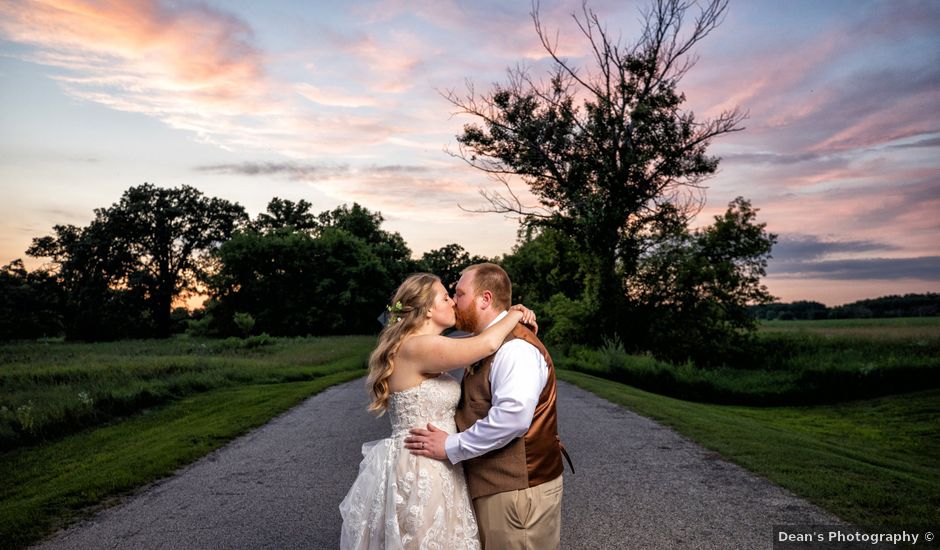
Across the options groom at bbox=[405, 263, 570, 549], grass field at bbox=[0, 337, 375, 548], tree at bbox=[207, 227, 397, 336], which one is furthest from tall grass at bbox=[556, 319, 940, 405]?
tree at bbox=[207, 227, 397, 336]

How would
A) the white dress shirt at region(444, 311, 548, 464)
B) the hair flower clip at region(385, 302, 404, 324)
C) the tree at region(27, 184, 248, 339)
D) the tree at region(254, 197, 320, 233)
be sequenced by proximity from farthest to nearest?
the tree at region(254, 197, 320, 233) < the tree at region(27, 184, 248, 339) < the hair flower clip at region(385, 302, 404, 324) < the white dress shirt at region(444, 311, 548, 464)

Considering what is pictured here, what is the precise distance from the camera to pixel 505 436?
3090 mm

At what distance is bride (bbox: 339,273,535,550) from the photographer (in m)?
3.55

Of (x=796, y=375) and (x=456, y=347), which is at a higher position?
(x=456, y=347)

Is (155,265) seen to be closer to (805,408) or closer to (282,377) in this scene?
(282,377)

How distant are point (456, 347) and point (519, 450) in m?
0.66

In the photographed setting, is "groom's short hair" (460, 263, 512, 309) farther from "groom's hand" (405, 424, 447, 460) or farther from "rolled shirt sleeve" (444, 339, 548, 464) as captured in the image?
"groom's hand" (405, 424, 447, 460)

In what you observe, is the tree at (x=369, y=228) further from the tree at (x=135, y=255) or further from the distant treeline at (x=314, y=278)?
the tree at (x=135, y=255)

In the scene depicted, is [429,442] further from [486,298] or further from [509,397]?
[486,298]

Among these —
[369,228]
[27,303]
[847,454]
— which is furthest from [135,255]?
[847,454]

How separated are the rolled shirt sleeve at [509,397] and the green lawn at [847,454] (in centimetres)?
481

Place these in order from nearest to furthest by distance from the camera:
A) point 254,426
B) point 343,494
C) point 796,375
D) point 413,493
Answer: point 413,493 < point 343,494 < point 254,426 < point 796,375

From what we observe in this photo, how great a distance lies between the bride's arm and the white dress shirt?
82 mm

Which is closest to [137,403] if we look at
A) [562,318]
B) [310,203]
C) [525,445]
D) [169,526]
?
[169,526]
